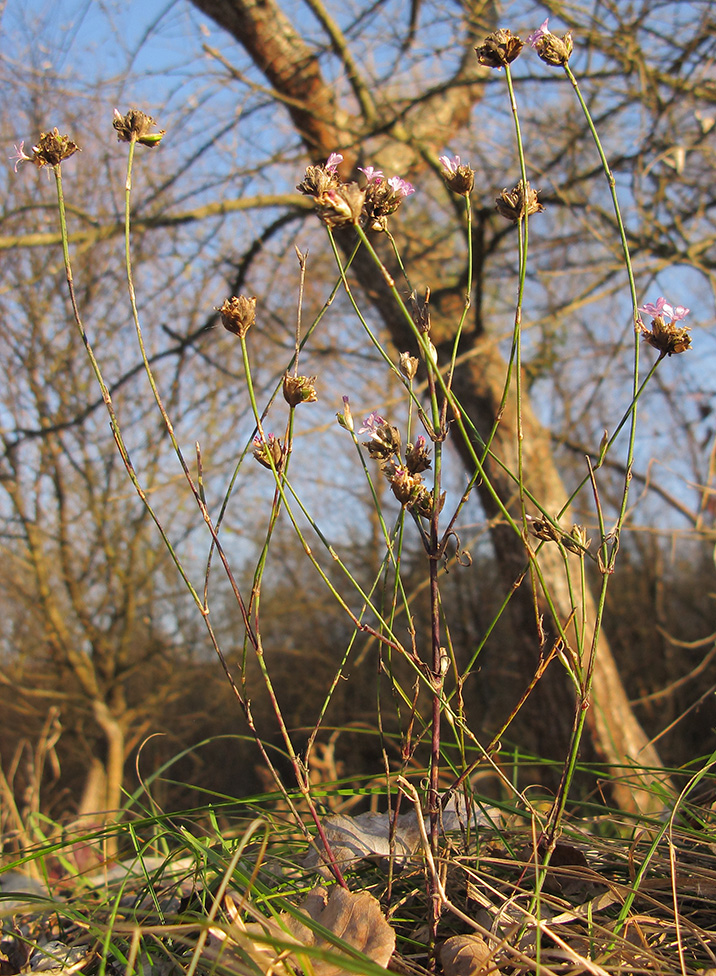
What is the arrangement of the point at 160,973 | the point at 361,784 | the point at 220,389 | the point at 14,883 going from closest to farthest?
the point at 160,973
the point at 361,784
the point at 14,883
the point at 220,389

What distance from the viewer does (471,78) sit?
343 cm

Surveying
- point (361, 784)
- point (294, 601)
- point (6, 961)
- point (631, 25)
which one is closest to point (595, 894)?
point (361, 784)

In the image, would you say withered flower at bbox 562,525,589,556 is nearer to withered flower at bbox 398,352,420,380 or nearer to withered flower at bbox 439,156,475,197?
withered flower at bbox 398,352,420,380

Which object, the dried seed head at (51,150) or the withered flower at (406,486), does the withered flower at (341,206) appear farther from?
the dried seed head at (51,150)

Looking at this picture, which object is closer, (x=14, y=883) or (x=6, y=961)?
(x=6, y=961)

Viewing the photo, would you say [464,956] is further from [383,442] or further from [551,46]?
[551,46]

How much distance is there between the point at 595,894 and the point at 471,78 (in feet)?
11.7

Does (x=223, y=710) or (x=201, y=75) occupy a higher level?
(x=201, y=75)

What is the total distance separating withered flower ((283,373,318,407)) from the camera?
65 cm

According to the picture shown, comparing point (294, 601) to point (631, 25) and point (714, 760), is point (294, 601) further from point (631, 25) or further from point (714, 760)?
point (714, 760)

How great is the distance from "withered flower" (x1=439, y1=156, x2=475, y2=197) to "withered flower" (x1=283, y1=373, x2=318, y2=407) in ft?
0.81

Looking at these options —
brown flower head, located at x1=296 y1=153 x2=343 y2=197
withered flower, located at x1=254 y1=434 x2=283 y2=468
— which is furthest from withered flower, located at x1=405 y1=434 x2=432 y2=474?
brown flower head, located at x1=296 y1=153 x2=343 y2=197

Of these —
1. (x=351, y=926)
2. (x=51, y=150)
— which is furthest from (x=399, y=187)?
(x=351, y=926)

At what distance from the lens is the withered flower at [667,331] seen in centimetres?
67
